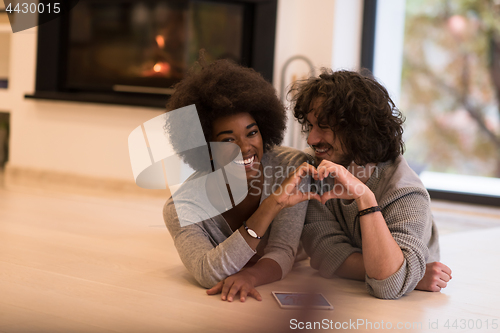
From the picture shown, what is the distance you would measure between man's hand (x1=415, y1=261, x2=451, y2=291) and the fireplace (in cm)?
200

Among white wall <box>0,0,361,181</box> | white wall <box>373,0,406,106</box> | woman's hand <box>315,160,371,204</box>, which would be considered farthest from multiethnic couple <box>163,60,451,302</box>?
white wall <box>373,0,406,106</box>

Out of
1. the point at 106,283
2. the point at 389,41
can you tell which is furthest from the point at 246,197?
the point at 389,41

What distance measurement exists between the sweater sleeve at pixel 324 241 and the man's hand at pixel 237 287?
29cm

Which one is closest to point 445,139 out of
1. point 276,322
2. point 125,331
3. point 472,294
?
point 472,294

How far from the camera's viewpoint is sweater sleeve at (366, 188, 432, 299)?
1.39 meters

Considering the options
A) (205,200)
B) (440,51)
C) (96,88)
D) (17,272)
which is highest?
(440,51)

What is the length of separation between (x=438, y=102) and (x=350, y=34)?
91cm

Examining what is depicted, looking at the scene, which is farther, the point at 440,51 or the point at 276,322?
the point at 440,51

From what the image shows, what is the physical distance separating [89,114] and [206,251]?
253cm

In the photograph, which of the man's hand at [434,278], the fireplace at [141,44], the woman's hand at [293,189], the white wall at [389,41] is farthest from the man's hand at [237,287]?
the white wall at [389,41]

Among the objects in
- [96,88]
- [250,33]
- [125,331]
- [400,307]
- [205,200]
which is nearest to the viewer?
[125,331]

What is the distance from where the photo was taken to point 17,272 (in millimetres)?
1600

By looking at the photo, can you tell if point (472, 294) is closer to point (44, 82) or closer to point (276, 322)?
point (276, 322)

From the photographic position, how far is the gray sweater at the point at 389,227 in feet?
4.62
